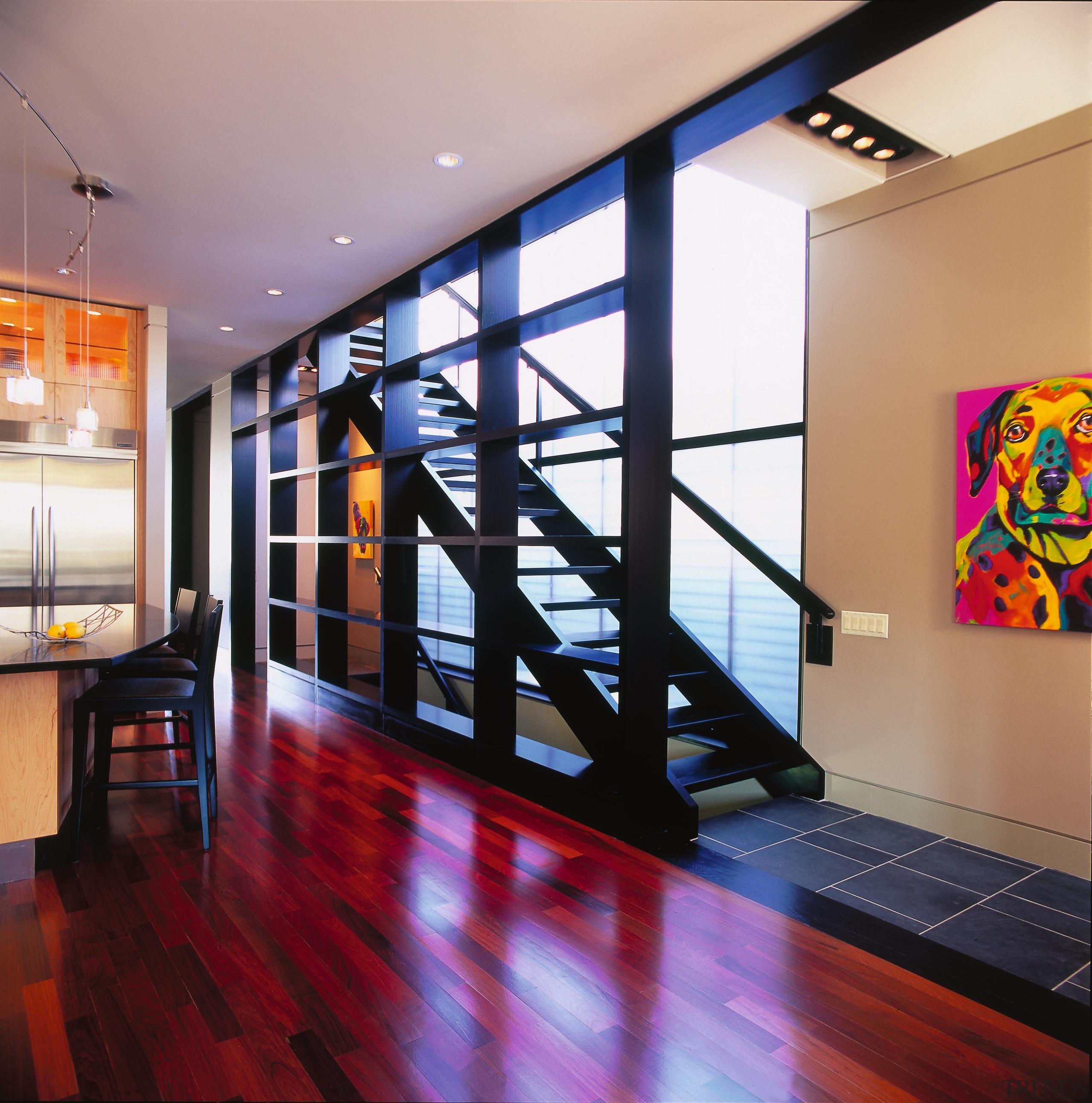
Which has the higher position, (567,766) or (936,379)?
(936,379)

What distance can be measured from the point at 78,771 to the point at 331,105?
2842 millimetres

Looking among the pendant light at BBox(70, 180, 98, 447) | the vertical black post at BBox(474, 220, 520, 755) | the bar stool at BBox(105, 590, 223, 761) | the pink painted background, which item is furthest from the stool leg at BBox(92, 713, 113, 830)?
the pink painted background

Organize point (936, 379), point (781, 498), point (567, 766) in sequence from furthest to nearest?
point (781, 498) < point (567, 766) < point (936, 379)

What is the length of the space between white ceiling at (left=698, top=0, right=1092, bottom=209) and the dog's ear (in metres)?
1.11

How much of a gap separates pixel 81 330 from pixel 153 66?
11.8 ft

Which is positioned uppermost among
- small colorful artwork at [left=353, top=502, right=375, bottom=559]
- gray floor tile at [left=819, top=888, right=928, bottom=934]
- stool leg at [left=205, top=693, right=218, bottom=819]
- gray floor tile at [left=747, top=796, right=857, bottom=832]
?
small colorful artwork at [left=353, top=502, right=375, bottom=559]

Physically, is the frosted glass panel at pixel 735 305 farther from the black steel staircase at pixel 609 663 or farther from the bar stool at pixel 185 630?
the bar stool at pixel 185 630

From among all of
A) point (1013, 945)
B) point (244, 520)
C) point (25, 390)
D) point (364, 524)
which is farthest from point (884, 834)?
point (364, 524)

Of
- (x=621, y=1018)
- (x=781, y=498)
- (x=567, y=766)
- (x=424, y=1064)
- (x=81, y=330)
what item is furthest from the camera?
(x=81, y=330)

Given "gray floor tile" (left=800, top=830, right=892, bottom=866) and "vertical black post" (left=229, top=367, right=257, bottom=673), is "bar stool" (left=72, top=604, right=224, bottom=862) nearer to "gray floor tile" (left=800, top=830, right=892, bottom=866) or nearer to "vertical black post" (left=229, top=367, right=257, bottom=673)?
"gray floor tile" (left=800, top=830, right=892, bottom=866)

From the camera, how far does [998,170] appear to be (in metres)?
3.27

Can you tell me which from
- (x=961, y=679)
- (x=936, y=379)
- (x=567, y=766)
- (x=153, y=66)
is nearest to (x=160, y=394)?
(x=153, y=66)

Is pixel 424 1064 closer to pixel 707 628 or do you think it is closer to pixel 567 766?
pixel 567 766

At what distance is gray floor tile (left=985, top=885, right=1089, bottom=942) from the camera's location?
8.71ft
